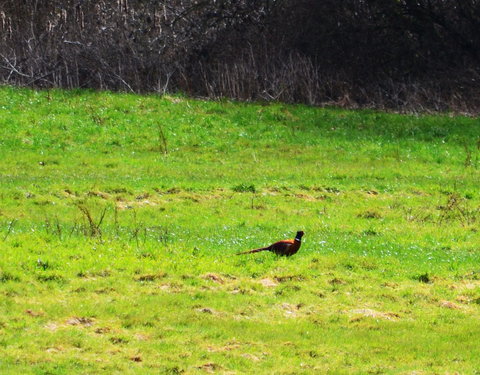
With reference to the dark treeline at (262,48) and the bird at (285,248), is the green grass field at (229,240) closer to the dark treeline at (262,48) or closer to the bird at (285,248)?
the bird at (285,248)

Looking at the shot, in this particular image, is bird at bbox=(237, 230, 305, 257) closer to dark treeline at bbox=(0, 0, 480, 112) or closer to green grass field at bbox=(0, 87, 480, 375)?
green grass field at bbox=(0, 87, 480, 375)

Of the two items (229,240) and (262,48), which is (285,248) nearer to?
(229,240)

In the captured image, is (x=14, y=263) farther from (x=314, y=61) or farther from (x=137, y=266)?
(x=314, y=61)

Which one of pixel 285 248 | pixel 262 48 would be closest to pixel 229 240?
pixel 285 248

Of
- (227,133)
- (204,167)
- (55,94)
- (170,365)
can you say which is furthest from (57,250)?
(55,94)

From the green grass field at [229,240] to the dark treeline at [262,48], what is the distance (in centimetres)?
406

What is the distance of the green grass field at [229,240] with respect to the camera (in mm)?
11492

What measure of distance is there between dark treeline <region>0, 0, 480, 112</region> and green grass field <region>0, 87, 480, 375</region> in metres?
4.06

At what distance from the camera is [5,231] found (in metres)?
16.3

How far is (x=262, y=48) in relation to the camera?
41500mm

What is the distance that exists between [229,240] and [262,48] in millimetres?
24941

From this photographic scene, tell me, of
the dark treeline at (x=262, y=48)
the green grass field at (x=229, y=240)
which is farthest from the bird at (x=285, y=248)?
the dark treeline at (x=262, y=48)

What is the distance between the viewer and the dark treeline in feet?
124

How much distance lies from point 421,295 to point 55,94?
22444 millimetres
